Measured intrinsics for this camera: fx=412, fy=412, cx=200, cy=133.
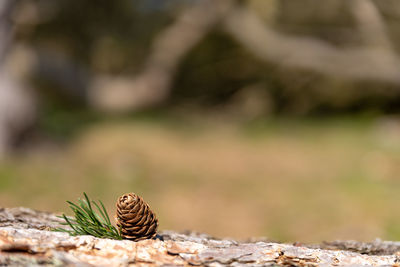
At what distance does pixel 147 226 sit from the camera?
1565mm

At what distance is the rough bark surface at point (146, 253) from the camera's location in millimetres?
1333

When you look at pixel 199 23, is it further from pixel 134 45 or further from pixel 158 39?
pixel 134 45

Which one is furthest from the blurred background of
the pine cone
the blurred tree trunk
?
the pine cone

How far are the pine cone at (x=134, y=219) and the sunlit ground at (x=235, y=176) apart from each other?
3.13 m

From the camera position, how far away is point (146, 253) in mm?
1425

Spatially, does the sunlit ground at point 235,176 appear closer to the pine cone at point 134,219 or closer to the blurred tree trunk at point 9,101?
the blurred tree trunk at point 9,101

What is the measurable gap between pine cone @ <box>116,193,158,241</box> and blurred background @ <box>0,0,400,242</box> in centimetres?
311

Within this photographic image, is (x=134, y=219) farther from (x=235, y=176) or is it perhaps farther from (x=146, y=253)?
(x=235, y=176)

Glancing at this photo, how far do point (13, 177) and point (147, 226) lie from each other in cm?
456

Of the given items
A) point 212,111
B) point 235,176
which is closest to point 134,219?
point 235,176

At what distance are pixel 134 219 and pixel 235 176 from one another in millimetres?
4602

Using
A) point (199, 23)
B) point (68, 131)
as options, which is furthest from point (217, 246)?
point (199, 23)

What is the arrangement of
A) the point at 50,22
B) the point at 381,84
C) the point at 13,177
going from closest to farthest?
1. the point at 13,177
2. the point at 381,84
3. the point at 50,22

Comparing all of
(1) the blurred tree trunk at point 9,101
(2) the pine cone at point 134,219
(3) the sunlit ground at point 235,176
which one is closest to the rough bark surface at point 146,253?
(2) the pine cone at point 134,219
